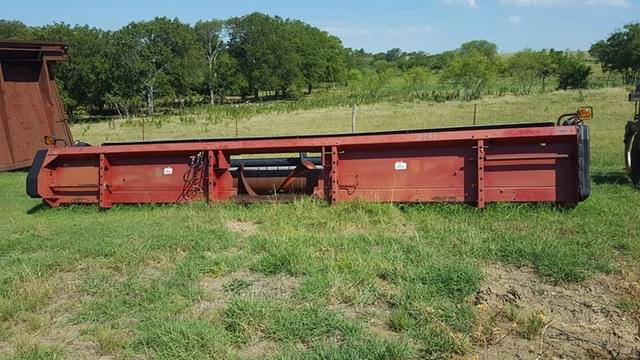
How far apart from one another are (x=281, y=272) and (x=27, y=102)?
1121 centimetres

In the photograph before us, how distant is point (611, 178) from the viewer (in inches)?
387

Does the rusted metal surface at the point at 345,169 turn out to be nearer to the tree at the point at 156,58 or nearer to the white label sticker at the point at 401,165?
the white label sticker at the point at 401,165

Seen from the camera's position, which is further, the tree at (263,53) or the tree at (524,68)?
the tree at (263,53)

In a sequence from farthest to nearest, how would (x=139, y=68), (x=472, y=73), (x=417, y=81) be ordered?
(x=139, y=68) → (x=417, y=81) → (x=472, y=73)

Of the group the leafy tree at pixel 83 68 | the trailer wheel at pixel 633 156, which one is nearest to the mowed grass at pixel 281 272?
the trailer wheel at pixel 633 156

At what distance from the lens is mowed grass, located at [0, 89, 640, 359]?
12.5ft

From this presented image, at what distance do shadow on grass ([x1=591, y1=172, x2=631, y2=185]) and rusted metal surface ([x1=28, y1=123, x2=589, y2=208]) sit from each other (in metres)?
2.92

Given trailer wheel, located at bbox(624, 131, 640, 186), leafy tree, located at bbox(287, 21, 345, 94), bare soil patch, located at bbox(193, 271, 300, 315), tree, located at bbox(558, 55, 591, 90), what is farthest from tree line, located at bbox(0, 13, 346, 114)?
bare soil patch, located at bbox(193, 271, 300, 315)

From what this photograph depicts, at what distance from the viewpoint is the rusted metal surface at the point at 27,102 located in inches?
532

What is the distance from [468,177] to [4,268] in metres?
4.72

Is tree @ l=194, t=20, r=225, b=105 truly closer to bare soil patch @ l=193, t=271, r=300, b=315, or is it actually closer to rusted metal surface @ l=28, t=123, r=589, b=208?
rusted metal surface @ l=28, t=123, r=589, b=208

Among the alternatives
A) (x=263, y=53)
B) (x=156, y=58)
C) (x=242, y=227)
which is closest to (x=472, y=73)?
(x=156, y=58)

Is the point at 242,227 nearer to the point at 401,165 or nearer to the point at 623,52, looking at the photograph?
the point at 401,165

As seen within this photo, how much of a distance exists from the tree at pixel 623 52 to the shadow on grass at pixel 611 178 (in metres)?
62.8
